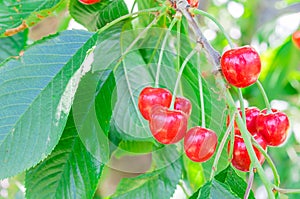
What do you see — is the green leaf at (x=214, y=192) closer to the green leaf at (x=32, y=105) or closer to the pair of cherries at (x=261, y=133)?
the pair of cherries at (x=261, y=133)

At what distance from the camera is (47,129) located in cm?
102

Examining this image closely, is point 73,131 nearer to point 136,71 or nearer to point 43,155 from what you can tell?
point 43,155

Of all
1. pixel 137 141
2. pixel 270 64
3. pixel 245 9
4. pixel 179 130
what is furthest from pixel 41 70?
pixel 245 9

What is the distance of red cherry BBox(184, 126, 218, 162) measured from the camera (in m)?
1.05

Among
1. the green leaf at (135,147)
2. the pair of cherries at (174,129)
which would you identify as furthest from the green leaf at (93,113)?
the green leaf at (135,147)

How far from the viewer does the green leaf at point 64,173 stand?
1.18 m

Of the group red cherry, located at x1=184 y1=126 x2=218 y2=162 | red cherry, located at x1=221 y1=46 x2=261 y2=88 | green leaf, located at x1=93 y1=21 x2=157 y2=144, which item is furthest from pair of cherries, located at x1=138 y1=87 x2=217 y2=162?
green leaf, located at x1=93 y1=21 x2=157 y2=144

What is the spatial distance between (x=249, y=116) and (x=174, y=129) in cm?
20

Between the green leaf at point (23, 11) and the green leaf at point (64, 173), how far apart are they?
0.82 feet

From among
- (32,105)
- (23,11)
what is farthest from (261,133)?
(23,11)

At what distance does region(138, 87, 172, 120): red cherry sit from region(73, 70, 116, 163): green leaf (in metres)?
0.10

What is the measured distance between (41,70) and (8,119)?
11cm

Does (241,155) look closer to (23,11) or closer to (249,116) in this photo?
(249,116)

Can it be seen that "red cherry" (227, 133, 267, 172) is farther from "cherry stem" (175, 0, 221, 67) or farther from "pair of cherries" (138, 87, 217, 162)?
"cherry stem" (175, 0, 221, 67)
